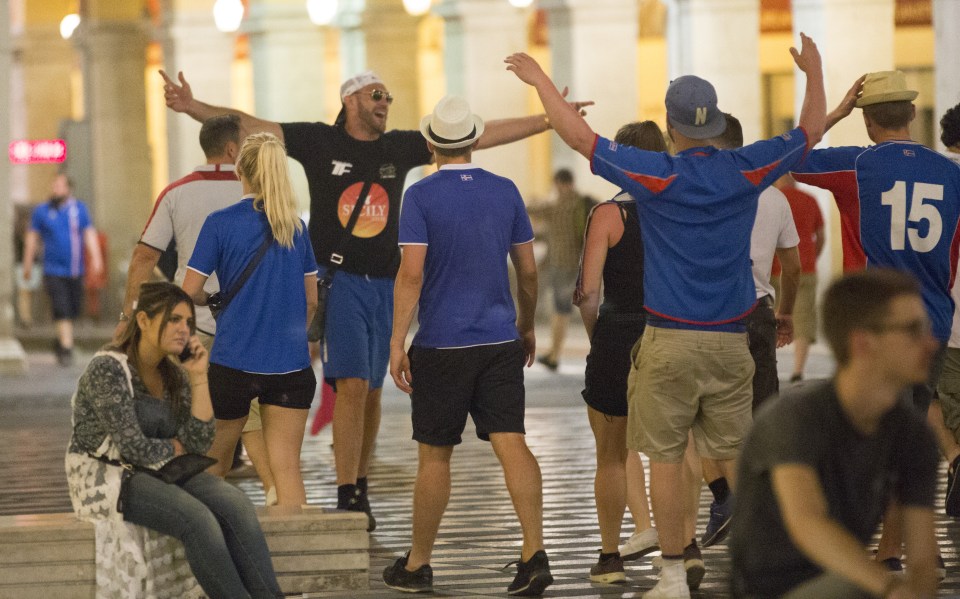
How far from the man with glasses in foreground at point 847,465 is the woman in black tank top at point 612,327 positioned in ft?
9.80

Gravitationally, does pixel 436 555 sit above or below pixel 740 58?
below

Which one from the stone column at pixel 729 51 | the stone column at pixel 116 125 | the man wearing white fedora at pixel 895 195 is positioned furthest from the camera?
the stone column at pixel 116 125

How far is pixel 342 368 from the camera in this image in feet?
27.9

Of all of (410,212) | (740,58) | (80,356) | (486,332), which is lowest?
(80,356)

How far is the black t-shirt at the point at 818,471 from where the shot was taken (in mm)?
4027

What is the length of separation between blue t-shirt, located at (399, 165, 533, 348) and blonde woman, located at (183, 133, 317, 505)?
0.66m

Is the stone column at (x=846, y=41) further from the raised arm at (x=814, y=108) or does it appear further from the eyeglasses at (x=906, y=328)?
the eyeglasses at (x=906, y=328)

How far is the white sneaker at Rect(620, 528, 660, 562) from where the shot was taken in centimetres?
746

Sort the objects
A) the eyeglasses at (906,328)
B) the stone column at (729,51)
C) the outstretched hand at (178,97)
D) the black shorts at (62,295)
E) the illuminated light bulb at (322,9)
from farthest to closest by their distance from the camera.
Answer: the illuminated light bulb at (322,9)
the stone column at (729,51)
the black shorts at (62,295)
the outstretched hand at (178,97)
the eyeglasses at (906,328)

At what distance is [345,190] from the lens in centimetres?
861

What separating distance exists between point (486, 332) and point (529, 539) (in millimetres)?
798

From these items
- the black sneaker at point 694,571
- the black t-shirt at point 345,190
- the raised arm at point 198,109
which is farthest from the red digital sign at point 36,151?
the black sneaker at point 694,571

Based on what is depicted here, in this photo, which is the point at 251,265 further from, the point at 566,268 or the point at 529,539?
the point at 566,268

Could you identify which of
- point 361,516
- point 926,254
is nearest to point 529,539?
point 361,516
